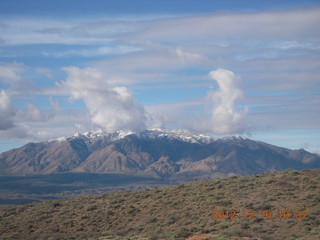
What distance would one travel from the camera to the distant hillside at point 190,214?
37.3 meters

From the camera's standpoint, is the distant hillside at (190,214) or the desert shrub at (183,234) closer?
the desert shrub at (183,234)

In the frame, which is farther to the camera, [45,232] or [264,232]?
[45,232]

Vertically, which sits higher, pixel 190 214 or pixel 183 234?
pixel 190 214

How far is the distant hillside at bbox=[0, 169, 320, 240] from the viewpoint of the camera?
37.3m

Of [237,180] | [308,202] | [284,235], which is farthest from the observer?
[237,180]

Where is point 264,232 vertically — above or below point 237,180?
below

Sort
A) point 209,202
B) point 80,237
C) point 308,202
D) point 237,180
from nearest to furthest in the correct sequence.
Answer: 1. point 80,237
2. point 308,202
3. point 209,202
4. point 237,180

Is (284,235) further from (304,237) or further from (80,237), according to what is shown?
(80,237)

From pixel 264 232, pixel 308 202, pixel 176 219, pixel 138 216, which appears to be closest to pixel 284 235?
pixel 264 232

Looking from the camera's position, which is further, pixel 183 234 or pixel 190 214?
pixel 190 214

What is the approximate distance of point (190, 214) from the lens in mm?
44312

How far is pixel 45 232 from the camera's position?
44.0 meters

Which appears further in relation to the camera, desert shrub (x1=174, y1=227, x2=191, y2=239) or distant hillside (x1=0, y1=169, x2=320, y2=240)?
distant hillside (x1=0, y1=169, x2=320, y2=240)

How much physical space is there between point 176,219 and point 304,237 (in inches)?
557
